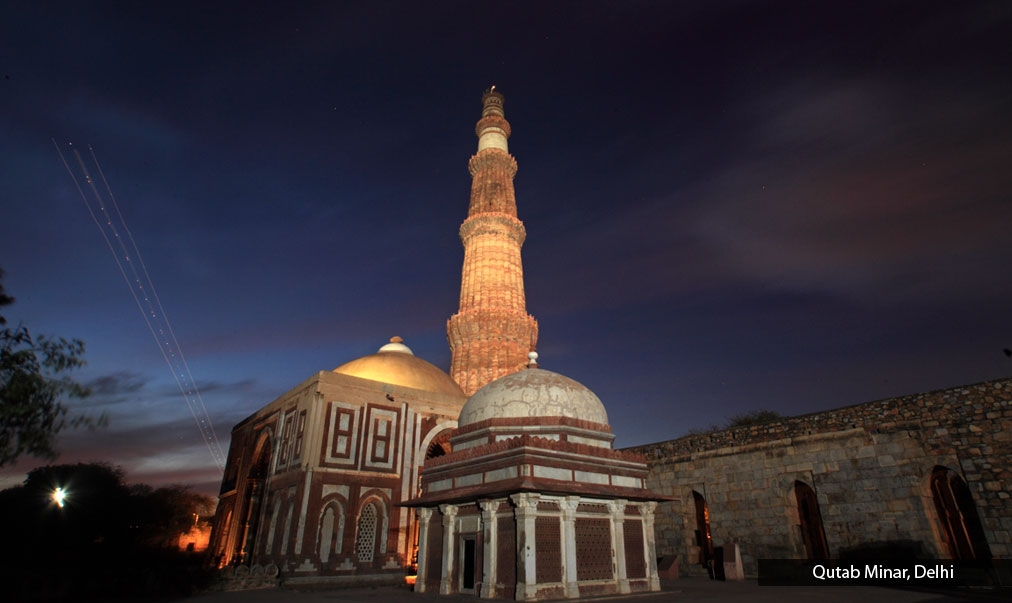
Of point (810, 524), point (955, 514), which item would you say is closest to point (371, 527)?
point (810, 524)

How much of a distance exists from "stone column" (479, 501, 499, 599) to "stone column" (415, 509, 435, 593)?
8.41 ft

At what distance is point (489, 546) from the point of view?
39.3 feet

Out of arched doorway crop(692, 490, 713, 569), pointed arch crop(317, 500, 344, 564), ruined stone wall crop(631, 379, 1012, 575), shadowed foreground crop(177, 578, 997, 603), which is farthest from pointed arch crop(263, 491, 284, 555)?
arched doorway crop(692, 490, 713, 569)

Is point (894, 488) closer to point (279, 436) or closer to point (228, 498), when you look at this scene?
point (279, 436)

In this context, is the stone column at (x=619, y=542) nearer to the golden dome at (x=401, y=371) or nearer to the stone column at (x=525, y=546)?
the stone column at (x=525, y=546)

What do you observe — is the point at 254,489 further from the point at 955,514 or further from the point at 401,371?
the point at 955,514

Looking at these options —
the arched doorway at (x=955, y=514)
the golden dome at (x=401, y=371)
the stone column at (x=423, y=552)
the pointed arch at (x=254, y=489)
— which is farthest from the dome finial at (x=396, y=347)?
the arched doorway at (x=955, y=514)

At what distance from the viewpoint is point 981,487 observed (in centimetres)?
1316

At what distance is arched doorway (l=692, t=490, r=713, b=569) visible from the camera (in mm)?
18844

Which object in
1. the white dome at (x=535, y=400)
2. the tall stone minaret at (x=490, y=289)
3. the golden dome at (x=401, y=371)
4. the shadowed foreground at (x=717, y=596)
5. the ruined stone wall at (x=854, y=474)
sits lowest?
the shadowed foreground at (x=717, y=596)

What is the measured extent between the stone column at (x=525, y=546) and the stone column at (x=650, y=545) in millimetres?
3918

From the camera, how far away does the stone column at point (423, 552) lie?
13.9 meters

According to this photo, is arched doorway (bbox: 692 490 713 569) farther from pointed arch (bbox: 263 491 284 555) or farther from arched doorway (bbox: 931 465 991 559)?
pointed arch (bbox: 263 491 284 555)

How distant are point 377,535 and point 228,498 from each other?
11.0 m
